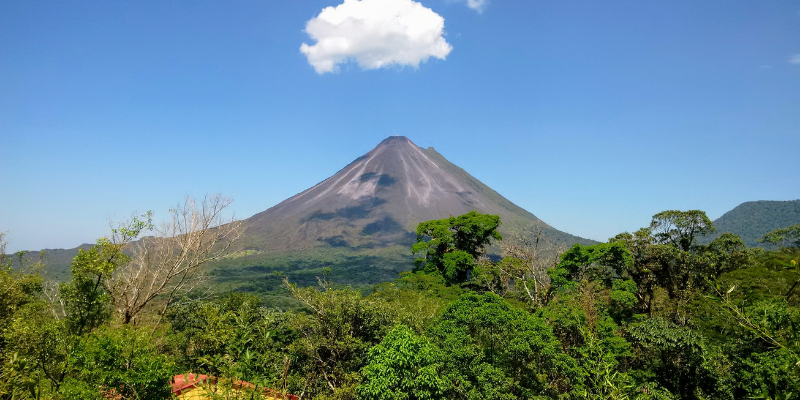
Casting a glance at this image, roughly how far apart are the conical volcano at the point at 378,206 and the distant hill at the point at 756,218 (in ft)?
206

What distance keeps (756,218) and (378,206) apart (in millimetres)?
144701

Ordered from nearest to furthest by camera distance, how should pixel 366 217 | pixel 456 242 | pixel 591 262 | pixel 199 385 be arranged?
1. pixel 199 385
2. pixel 591 262
3. pixel 456 242
4. pixel 366 217

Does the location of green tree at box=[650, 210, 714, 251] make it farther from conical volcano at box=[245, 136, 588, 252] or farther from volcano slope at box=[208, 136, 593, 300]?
conical volcano at box=[245, 136, 588, 252]

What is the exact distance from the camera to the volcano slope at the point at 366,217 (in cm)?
11196

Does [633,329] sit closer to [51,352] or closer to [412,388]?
[412,388]

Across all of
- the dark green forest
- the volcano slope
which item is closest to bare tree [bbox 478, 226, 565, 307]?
the dark green forest

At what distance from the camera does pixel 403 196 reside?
6255 inches

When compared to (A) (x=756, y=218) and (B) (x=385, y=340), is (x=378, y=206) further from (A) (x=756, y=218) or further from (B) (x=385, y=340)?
(A) (x=756, y=218)

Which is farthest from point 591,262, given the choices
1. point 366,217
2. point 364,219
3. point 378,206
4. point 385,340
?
point 378,206

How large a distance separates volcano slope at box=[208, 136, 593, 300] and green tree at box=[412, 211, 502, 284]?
196 ft

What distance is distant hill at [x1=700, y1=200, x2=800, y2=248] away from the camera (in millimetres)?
146125

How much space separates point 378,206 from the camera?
155000 millimetres

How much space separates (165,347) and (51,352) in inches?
507

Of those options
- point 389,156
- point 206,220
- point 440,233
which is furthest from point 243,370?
point 389,156
